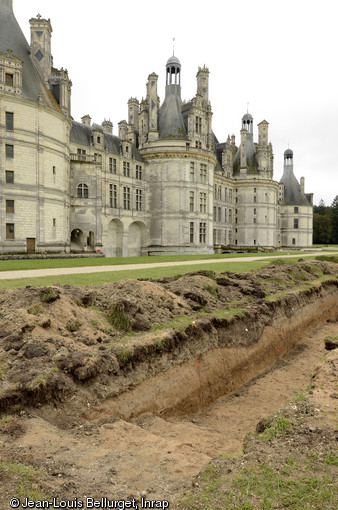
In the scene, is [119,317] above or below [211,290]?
below

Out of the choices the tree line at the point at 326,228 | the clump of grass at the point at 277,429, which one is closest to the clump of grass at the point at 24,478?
the clump of grass at the point at 277,429

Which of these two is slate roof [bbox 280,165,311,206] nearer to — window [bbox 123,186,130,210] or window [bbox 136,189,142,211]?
window [bbox 136,189,142,211]

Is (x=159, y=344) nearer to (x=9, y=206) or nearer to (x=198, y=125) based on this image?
(x=9, y=206)

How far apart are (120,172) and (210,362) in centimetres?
3586

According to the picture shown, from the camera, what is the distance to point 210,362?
9.00 meters

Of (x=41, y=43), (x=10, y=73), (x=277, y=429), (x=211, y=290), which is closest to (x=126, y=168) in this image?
(x=41, y=43)

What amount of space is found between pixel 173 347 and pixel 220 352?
2018 mm

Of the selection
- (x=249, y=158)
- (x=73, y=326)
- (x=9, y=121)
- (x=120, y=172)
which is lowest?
(x=73, y=326)

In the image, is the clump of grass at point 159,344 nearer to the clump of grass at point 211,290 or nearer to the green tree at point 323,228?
the clump of grass at point 211,290

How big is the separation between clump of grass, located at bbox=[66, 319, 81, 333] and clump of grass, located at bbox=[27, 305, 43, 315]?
2.17ft

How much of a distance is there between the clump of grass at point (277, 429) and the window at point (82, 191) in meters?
34.7

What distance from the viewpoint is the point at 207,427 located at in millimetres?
6641

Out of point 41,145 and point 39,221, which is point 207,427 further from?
point 41,145

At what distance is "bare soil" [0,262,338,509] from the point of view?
3.73 metres
